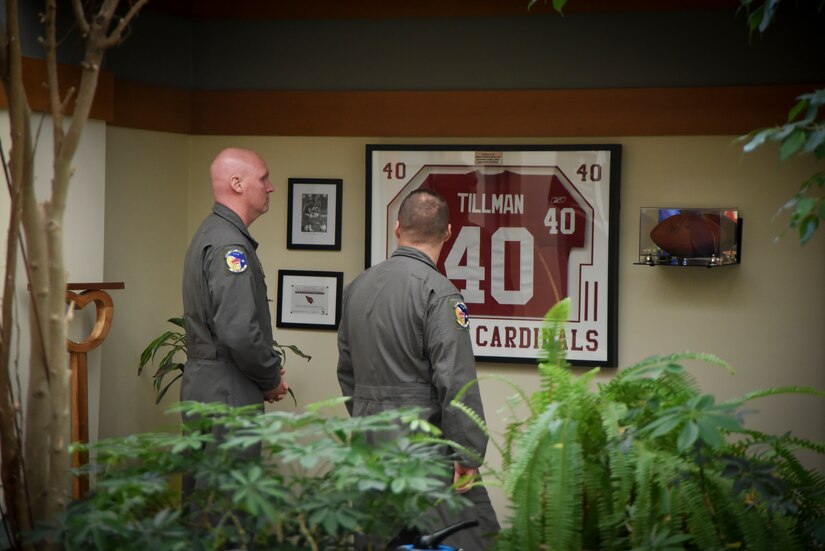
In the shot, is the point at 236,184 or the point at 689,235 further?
the point at 689,235

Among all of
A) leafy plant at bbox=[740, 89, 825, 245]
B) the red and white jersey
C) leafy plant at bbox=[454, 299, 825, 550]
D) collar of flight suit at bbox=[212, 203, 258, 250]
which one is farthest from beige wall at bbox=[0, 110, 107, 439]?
leafy plant at bbox=[740, 89, 825, 245]

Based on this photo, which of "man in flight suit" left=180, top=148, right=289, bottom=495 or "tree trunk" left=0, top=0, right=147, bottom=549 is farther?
"man in flight suit" left=180, top=148, right=289, bottom=495

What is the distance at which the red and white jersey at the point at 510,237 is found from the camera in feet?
→ 16.9

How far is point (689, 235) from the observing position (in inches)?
190

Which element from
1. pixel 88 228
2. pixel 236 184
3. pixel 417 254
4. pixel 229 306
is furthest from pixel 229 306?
pixel 88 228

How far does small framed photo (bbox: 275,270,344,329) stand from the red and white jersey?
0.59 m

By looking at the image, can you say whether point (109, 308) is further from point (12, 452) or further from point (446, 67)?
point (12, 452)

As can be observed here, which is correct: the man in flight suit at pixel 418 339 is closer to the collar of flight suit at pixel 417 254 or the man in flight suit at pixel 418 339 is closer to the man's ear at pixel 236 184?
the collar of flight suit at pixel 417 254

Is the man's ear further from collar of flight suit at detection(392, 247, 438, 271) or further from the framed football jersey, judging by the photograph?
the framed football jersey

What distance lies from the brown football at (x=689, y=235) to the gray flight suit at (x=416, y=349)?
1576mm

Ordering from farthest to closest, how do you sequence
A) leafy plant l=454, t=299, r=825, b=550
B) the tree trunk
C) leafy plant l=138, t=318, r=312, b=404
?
leafy plant l=138, t=318, r=312, b=404
leafy plant l=454, t=299, r=825, b=550
the tree trunk

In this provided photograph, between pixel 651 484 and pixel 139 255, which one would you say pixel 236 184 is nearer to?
pixel 139 255

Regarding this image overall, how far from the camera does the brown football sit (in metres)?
4.82

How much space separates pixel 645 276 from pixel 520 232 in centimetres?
63
